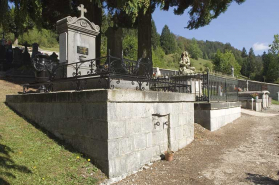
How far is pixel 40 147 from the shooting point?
17.0 ft

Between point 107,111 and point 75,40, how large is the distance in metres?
4.13

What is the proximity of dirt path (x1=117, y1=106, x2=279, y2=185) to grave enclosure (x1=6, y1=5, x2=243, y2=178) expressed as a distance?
15.7 inches

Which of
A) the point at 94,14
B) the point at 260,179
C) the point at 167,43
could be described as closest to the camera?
the point at 260,179

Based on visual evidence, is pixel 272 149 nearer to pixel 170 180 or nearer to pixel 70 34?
pixel 170 180

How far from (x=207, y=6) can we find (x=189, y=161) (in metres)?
10.1

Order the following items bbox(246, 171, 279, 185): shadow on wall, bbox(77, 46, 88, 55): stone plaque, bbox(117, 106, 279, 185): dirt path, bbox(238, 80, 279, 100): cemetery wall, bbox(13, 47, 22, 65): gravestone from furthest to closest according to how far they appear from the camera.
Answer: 1. bbox(238, 80, 279, 100): cemetery wall
2. bbox(13, 47, 22, 65): gravestone
3. bbox(77, 46, 88, 55): stone plaque
4. bbox(117, 106, 279, 185): dirt path
5. bbox(246, 171, 279, 185): shadow on wall

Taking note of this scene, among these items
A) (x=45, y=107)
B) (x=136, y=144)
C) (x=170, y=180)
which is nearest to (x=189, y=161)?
(x=170, y=180)

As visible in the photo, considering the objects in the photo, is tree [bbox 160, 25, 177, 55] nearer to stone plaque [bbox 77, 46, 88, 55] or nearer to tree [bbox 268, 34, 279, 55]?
tree [bbox 268, 34, 279, 55]

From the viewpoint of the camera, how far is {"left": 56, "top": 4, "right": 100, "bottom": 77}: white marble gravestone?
291 inches

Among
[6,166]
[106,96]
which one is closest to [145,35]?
[106,96]

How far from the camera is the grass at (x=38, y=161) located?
157 inches

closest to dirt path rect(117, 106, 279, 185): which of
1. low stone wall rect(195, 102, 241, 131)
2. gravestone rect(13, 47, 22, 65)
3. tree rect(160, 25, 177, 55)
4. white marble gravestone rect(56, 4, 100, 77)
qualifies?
low stone wall rect(195, 102, 241, 131)

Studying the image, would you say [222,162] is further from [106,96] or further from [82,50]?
[82,50]

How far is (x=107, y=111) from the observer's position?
446 centimetres
